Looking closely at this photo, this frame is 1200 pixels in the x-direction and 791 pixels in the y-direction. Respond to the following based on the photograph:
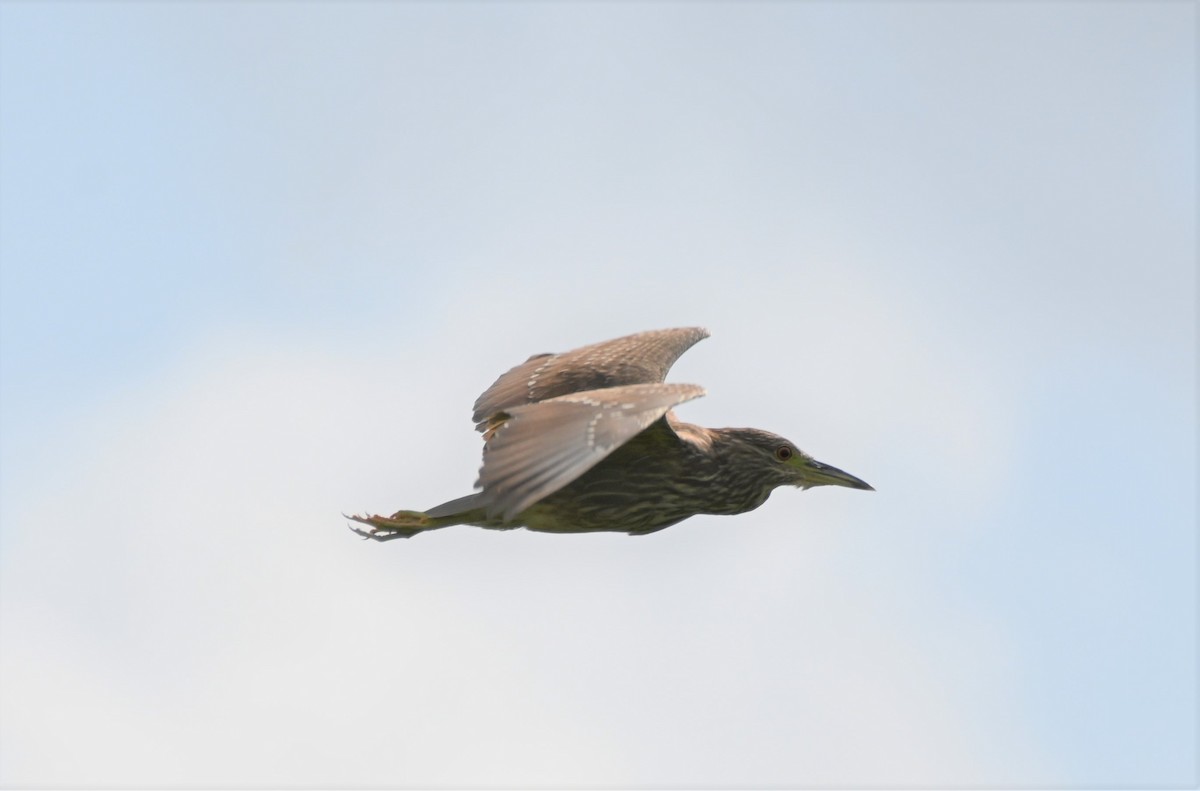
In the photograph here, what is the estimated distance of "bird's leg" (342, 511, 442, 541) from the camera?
1291 centimetres

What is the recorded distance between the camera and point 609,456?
12.4 metres

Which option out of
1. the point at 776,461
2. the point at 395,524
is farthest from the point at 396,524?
the point at 776,461

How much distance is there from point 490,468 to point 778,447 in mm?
4195

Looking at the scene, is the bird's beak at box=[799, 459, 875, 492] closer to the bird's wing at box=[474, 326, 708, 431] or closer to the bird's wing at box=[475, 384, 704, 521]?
the bird's wing at box=[474, 326, 708, 431]

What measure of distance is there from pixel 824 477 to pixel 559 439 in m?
4.34

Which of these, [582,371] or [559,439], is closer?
[559,439]

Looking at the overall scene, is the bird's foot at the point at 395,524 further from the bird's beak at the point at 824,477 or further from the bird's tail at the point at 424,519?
the bird's beak at the point at 824,477

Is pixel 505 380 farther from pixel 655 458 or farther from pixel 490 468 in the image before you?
pixel 490 468

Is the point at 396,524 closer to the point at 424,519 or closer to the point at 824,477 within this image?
the point at 424,519

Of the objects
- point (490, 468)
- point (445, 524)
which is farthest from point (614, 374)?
point (490, 468)

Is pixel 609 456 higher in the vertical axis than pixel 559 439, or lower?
higher

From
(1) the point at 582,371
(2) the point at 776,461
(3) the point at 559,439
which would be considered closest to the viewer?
(3) the point at 559,439

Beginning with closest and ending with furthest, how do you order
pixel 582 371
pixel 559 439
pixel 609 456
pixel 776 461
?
1. pixel 559 439
2. pixel 609 456
3. pixel 776 461
4. pixel 582 371

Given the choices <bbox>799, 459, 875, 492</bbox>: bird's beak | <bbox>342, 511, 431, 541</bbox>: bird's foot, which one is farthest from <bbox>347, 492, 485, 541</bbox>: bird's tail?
<bbox>799, 459, 875, 492</bbox>: bird's beak
